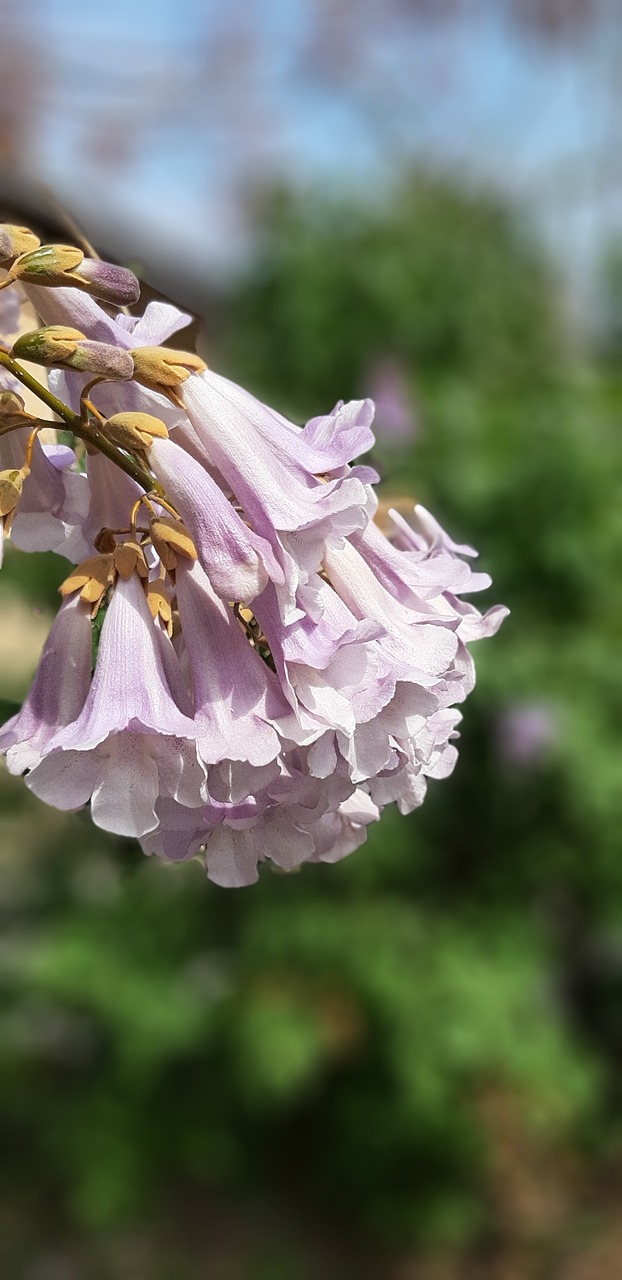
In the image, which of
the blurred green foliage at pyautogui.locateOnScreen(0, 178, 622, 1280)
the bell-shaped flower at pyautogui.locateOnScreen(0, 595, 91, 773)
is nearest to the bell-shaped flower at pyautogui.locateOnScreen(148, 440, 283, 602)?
the bell-shaped flower at pyautogui.locateOnScreen(0, 595, 91, 773)

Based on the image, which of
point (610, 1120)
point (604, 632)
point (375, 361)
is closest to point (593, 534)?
point (604, 632)

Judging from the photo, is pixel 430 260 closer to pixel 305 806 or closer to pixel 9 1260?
pixel 9 1260

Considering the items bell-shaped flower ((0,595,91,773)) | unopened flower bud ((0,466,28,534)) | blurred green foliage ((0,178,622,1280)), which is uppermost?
unopened flower bud ((0,466,28,534))

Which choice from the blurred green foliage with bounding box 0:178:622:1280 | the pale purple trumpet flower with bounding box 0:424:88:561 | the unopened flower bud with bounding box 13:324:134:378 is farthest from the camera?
the blurred green foliage with bounding box 0:178:622:1280

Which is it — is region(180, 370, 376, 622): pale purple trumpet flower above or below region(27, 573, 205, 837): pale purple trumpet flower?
above

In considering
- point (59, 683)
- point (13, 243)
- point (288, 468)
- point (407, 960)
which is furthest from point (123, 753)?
point (407, 960)

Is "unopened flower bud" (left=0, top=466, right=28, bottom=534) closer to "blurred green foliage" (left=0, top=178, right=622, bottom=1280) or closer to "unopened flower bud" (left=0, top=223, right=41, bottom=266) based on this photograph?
"unopened flower bud" (left=0, top=223, right=41, bottom=266)
